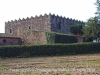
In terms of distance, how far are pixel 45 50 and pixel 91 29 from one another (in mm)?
17265

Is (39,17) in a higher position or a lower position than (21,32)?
higher

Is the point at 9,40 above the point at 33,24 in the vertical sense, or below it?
below

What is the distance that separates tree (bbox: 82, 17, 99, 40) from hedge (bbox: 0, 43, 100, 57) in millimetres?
10153

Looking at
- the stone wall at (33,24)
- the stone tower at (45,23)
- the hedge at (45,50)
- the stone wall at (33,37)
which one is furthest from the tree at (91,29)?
the hedge at (45,50)

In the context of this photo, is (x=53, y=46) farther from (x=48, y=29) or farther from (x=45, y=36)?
(x=48, y=29)

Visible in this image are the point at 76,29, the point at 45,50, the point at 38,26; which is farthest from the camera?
the point at 38,26

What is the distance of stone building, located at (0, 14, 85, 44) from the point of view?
152 ft

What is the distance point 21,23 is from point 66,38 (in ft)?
58.2

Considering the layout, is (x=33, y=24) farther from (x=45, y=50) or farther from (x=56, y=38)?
(x=45, y=50)

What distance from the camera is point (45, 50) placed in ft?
116

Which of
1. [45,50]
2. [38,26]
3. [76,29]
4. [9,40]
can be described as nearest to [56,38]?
[9,40]

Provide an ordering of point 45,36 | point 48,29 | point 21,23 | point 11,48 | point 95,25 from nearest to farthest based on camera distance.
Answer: point 11,48
point 45,36
point 95,25
point 48,29
point 21,23

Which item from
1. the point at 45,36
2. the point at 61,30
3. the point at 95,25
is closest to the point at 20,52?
the point at 45,36

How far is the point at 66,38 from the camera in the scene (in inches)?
1822
